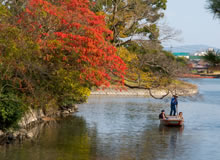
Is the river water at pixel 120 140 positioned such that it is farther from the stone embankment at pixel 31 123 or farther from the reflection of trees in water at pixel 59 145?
the stone embankment at pixel 31 123

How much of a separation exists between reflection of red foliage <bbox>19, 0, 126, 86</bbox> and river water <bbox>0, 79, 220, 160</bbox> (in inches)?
186

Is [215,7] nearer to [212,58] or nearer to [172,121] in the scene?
[212,58]

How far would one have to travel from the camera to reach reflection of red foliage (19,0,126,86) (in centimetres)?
2484

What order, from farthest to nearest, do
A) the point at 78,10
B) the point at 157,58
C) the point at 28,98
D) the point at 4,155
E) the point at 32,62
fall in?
the point at 157,58
the point at 78,10
the point at 28,98
the point at 32,62
the point at 4,155

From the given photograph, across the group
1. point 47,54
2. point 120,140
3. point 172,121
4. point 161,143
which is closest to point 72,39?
point 47,54

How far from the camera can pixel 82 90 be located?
32.7m

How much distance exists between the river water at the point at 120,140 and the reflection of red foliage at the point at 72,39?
4719mm

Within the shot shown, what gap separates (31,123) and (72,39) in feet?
32.6

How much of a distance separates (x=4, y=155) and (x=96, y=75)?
802 centimetres

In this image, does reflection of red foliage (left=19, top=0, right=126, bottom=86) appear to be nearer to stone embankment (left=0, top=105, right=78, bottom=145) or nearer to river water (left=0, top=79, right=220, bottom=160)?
river water (left=0, top=79, right=220, bottom=160)

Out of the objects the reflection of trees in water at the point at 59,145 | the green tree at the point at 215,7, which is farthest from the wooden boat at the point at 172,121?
the green tree at the point at 215,7

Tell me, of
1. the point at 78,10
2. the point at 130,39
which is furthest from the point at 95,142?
the point at 130,39

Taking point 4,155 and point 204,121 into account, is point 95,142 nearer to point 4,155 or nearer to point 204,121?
point 4,155

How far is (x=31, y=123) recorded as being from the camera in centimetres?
3167
